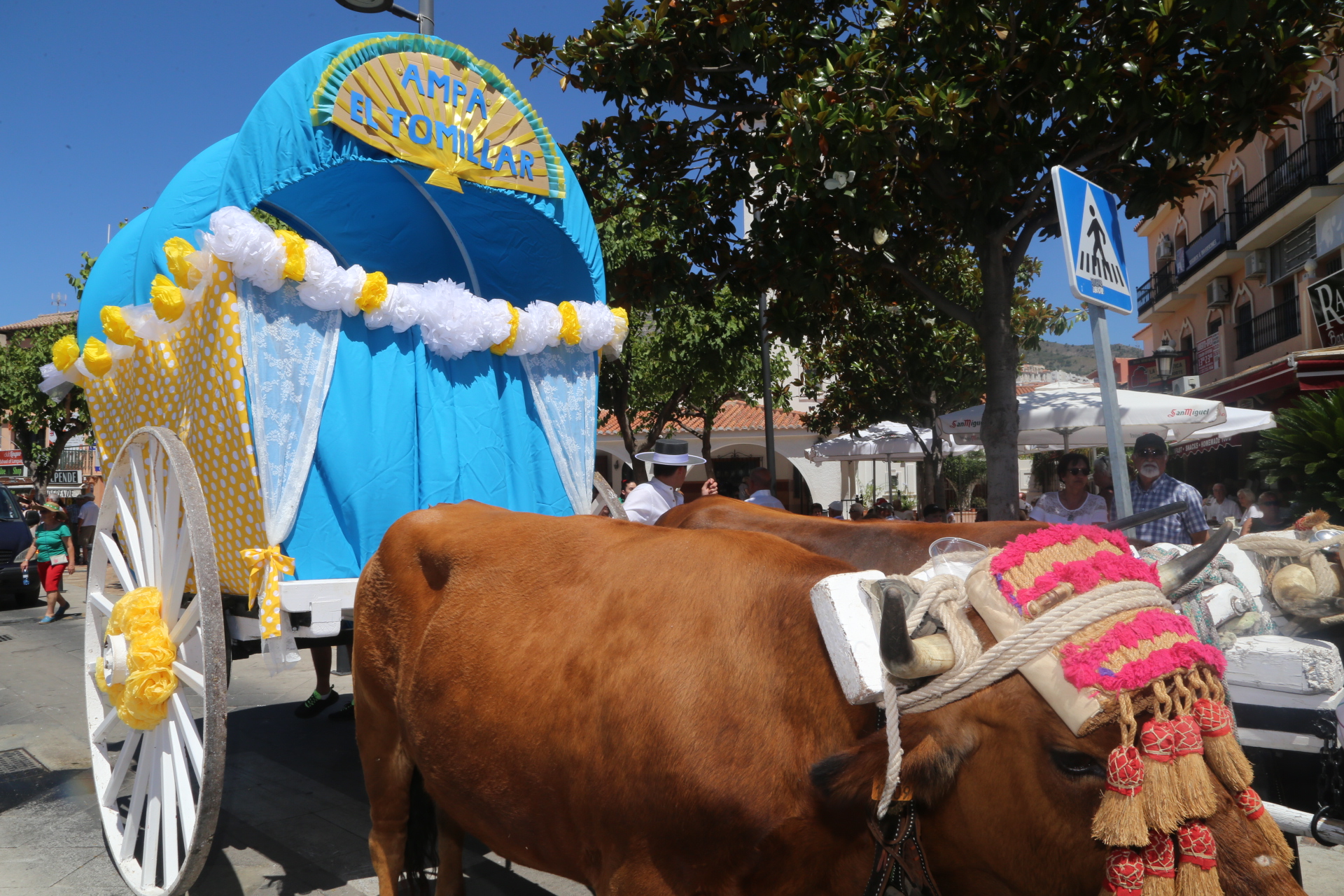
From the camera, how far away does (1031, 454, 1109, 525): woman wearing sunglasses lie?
5.89m

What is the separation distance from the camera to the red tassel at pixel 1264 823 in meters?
1.37

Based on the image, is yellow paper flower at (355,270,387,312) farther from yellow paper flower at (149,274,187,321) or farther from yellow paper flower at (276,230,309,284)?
yellow paper flower at (149,274,187,321)

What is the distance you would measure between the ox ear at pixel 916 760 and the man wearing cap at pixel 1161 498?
13.0ft

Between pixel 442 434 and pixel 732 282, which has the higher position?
pixel 732 282

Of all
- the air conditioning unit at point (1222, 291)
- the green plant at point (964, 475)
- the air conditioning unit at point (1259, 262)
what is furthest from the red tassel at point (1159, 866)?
the green plant at point (964, 475)

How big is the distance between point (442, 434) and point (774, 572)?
2.66m

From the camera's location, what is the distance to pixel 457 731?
246 cm

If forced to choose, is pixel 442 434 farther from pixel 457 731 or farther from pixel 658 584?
pixel 658 584

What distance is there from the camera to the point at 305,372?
3.66 metres

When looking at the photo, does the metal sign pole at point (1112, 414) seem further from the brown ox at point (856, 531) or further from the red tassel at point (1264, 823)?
the red tassel at point (1264, 823)

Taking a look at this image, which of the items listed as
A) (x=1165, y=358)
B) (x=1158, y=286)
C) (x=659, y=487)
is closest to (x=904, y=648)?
(x=659, y=487)

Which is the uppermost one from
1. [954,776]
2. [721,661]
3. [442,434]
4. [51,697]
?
[442,434]

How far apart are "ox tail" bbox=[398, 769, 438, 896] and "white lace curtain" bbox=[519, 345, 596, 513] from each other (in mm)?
1746

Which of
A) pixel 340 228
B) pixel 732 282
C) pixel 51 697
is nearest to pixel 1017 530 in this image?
pixel 340 228
